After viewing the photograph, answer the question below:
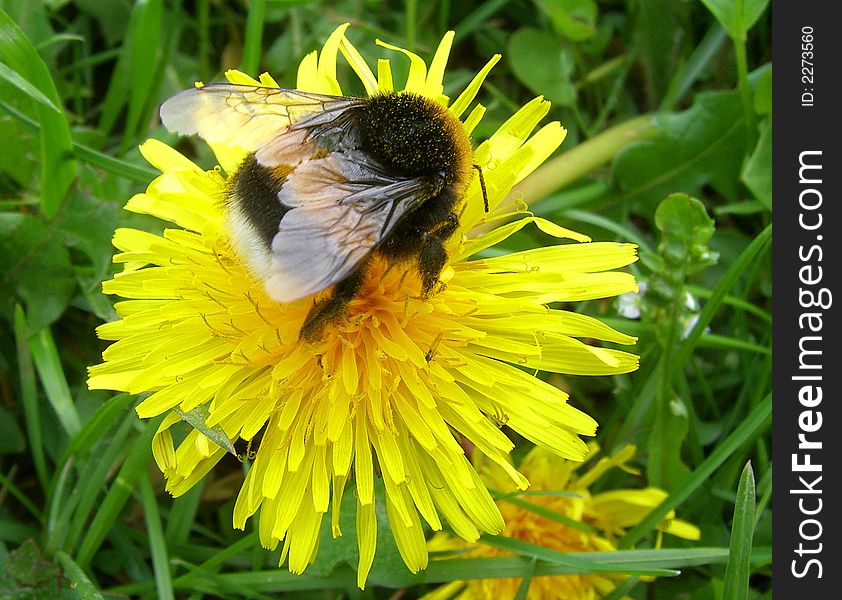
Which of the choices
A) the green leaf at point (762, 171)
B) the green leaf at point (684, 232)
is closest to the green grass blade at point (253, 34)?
the green leaf at point (684, 232)

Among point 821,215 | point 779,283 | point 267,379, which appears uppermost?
point 821,215

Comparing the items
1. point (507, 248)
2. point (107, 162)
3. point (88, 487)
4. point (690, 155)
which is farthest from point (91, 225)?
point (690, 155)

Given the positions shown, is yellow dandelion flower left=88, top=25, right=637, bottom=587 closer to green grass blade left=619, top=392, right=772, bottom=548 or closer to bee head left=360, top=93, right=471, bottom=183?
bee head left=360, top=93, right=471, bottom=183

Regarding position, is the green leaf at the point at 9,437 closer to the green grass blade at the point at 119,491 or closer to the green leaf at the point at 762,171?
the green grass blade at the point at 119,491

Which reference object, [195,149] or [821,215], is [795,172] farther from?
[195,149]

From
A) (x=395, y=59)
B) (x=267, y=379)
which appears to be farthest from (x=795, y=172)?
(x=267, y=379)

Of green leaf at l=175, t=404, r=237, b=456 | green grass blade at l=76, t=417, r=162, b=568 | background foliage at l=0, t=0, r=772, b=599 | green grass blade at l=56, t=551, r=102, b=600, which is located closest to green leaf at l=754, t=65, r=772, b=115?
background foliage at l=0, t=0, r=772, b=599

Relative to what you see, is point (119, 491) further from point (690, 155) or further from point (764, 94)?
point (764, 94)

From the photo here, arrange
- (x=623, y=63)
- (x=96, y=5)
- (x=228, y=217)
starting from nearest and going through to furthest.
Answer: (x=228, y=217) → (x=96, y=5) → (x=623, y=63)
